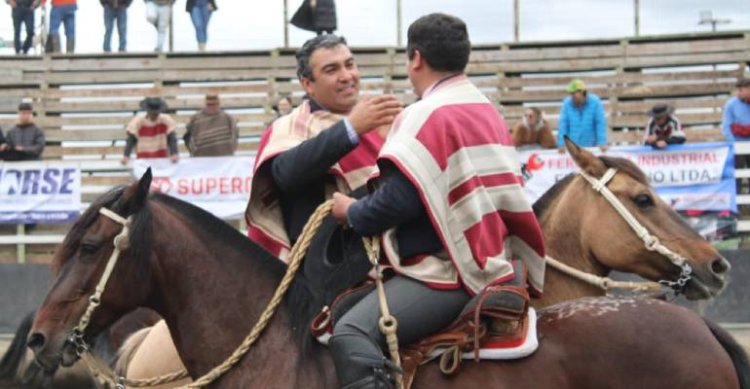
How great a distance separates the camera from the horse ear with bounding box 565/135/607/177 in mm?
7195

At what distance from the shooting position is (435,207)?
4.81m

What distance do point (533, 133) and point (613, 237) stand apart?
797cm

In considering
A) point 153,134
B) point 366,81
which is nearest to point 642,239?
point 153,134

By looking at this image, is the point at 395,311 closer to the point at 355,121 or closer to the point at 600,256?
the point at 355,121

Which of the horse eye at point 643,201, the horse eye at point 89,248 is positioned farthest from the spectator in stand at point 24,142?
the horse eye at point 89,248

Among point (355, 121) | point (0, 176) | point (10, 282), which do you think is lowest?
point (10, 282)

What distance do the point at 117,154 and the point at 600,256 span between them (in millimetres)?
13583

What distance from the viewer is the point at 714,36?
2025 centimetres

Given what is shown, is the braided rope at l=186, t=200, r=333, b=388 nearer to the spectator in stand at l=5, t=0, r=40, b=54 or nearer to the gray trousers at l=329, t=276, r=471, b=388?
the gray trousers at l=329, t=276, r=471, b=388

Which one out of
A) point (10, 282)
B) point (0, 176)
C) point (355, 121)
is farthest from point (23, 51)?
point (355, 121)

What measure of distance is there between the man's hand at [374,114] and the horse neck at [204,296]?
0.74m

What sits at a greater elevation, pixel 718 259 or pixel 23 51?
pixel 23 51

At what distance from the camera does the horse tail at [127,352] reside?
6617mm

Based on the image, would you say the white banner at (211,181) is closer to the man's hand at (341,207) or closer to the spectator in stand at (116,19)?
the spectator in stand at (116,19)
